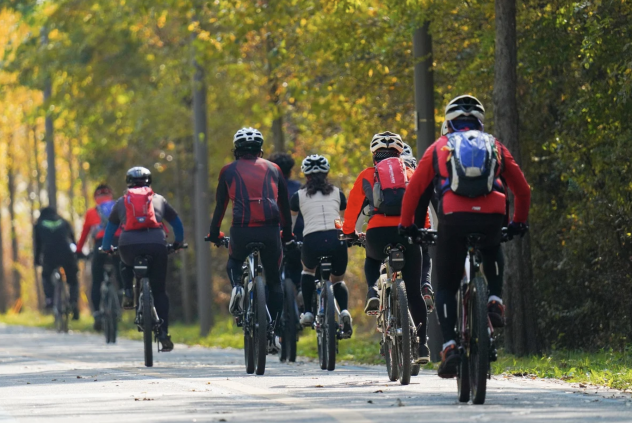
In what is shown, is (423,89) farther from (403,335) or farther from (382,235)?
(403,335)

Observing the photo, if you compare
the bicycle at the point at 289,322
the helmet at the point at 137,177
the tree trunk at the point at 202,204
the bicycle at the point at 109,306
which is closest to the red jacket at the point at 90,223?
the bicycle at the point at 109,306

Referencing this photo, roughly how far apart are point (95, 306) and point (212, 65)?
5.70 metres

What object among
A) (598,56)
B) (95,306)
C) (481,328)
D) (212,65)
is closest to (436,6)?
(598,56)

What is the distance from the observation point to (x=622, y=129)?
45.8 feet

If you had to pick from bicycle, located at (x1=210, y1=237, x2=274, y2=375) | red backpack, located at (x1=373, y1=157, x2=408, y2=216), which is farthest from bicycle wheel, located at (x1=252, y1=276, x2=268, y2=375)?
red backpack, located at (x1=373, y1=157, x2=408, y2=216)

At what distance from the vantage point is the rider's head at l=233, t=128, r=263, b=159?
12.6 metres

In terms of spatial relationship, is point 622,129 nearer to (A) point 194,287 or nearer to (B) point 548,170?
(B) point 548,170

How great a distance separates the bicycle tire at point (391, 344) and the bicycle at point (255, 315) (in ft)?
4.60

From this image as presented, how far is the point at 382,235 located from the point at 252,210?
1685 mm

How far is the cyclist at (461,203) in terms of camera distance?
8711 millimetres

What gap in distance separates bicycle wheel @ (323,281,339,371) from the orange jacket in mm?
1449

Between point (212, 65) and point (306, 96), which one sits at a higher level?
point (212, 65)

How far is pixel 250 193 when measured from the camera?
1242 cm

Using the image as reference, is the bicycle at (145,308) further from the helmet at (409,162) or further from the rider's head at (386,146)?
the rider's head at (386,146)
